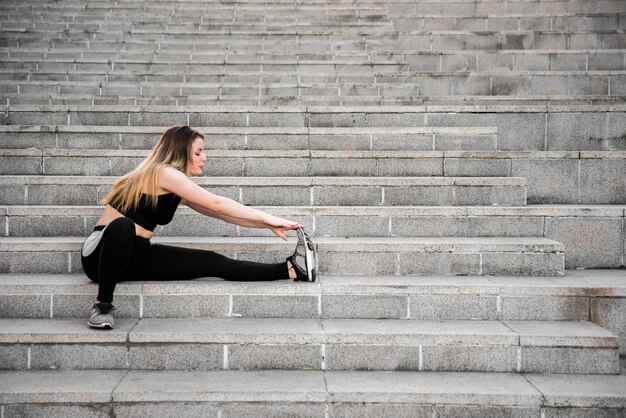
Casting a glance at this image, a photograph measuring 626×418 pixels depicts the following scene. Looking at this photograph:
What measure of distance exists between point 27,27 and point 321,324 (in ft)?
25.9

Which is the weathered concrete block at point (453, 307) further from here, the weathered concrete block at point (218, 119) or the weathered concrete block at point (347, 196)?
the weathered concrete block at point (218, 119)

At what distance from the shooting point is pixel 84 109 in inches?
246

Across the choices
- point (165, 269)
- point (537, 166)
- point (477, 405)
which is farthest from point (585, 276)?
point (165, 269)

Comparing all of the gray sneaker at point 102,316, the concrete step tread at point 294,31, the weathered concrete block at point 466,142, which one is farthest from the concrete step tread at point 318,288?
the concrete step tread at point 294,31

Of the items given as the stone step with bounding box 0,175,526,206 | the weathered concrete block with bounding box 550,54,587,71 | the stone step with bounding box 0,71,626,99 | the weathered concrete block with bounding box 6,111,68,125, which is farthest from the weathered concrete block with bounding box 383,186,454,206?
the weathered concrete block with bounding box 550,54,587,71

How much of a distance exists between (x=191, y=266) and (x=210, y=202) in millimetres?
473

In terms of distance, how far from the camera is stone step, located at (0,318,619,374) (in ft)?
11.7

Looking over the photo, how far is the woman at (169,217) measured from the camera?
3.88 meters

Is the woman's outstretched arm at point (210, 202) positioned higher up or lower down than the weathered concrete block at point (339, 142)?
lower down

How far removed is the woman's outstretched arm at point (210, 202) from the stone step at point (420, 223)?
816 millimetres

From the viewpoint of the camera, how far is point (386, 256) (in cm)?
435

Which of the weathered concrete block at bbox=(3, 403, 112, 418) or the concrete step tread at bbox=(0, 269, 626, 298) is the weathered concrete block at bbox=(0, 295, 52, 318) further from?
the weathered concrete block at bbox=(3, 403, 112, 418)

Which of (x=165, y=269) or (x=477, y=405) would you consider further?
(x=165, y=269)

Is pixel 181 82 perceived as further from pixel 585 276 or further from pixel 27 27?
pixel 585 276
